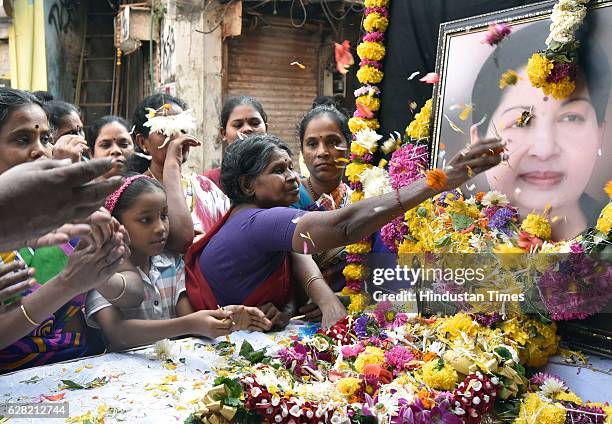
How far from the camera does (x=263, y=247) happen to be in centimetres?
304

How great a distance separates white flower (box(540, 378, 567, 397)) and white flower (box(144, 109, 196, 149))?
2.63m

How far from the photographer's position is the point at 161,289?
128 inches

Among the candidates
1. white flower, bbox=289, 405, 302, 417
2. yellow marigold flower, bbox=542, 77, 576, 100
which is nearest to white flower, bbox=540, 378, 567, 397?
white flower, bbox=289, 405, 302, 417

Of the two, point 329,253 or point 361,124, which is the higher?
point 361,124

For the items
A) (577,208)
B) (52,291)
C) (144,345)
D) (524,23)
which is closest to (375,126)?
(524,23)

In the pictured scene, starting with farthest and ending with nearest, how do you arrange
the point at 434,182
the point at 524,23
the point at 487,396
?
the point at 524,23 → the point at 434,182 → the point at 487,396

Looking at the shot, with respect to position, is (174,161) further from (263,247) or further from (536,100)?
(536,100)

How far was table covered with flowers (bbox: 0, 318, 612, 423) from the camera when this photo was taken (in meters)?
2.28

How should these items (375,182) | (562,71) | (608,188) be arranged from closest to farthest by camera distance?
(608,188)
(562,71)
(375,182)

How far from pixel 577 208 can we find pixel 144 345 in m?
2.12

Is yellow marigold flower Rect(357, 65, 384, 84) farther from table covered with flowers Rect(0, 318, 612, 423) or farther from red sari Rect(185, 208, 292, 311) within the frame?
table covered with flowers Rect(0, 318, 612, 423)

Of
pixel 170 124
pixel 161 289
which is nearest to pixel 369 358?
pixel 161 289

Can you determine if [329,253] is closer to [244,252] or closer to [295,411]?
[244,252]

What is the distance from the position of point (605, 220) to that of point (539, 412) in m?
0.80
